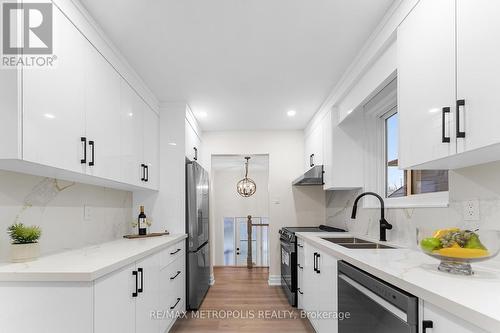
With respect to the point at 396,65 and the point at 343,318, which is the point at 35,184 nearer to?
the point at 343,318

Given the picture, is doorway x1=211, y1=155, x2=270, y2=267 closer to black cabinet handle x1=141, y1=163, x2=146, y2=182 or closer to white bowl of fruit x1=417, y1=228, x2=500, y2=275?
black cabinet handle x1=141, y1=163, x2=146, y2=182

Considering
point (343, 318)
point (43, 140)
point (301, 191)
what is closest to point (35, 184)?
point (43, 140)

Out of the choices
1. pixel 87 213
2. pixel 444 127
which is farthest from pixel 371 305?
pixel 87 213

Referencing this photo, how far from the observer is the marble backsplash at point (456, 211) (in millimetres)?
1586

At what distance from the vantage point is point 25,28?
1500mm

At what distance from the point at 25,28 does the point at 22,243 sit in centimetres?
106

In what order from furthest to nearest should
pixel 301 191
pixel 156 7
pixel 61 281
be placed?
pixel 301 191 < pixel 156 7 < pixel 61 281

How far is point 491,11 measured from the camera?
1.21m

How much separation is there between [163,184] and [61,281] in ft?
7.51

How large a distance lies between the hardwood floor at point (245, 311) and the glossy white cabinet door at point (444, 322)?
232 cm

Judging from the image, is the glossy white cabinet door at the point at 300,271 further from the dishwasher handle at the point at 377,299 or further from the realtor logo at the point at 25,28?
the realtor logo at the point at 25,28

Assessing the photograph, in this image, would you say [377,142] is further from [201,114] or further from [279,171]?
[201,114]

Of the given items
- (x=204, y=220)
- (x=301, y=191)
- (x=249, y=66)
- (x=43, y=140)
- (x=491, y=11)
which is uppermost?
(x=249, y=66)

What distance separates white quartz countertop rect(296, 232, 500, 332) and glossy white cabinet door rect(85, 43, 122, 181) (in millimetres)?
1694
